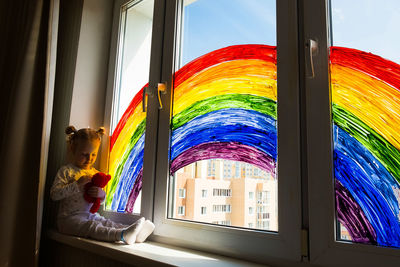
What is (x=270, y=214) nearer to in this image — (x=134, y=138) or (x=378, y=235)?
(x=378, y=235)

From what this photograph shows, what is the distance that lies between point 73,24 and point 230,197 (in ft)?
3.96

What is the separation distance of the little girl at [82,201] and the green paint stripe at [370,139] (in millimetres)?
785

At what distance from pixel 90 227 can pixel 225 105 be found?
2.41 ft

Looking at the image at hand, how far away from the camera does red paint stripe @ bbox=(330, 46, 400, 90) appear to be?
0.83m

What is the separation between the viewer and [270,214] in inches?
39.6

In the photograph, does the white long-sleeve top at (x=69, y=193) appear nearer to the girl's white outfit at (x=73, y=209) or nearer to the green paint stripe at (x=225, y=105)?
the girl's white outfit at (x=73, y=209)

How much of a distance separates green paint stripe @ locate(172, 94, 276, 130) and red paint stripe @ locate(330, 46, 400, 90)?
23 centimetres

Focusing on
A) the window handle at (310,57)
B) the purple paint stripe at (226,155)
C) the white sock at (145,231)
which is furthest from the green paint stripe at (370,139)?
the white sock at (145,231)

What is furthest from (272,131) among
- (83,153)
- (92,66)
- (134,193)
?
(92,66)

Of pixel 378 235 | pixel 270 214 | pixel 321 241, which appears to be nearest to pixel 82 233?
pixel 270 214

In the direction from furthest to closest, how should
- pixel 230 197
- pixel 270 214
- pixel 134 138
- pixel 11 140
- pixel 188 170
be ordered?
pixel 134 138, pixel 11 140, pixel 188 170, pixel 230 197, pixel 270 214

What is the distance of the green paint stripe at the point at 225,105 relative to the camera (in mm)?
1060

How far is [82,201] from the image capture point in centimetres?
143

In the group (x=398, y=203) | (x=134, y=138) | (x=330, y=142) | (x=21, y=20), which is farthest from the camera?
(x=21, y=20)
